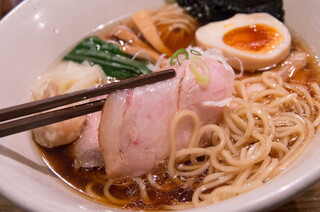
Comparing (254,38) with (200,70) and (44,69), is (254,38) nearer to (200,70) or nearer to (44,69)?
(200,70)

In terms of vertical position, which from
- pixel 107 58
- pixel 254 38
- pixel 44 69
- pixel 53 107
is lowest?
pixel 254 38

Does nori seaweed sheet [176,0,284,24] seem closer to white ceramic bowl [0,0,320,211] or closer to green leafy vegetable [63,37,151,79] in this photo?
white ceramic bowl [0,0,320,211]

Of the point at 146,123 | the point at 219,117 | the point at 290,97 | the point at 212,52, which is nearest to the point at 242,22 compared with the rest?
the point at 212,52

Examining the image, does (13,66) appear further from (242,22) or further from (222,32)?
(242,22)

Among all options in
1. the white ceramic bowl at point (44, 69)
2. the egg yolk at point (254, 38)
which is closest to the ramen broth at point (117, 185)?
the white ceramic bowl at point (44, 69)

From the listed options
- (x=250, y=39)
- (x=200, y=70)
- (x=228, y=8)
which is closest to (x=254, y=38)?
(x=250, y=39)

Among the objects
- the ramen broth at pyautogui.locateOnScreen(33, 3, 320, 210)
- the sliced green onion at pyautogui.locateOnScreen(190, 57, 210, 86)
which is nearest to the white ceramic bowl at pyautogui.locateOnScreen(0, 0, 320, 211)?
the ramen broth at pyautogui.locateOnScreen(33, 3, 320, 210)

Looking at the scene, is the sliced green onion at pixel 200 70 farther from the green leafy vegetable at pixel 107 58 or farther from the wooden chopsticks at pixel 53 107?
the green leafy vegetable at pixel 107 58
